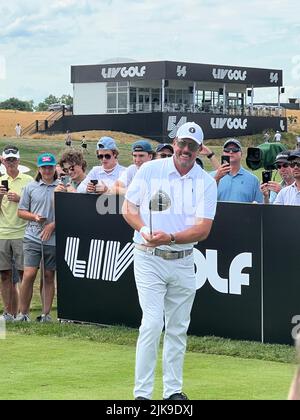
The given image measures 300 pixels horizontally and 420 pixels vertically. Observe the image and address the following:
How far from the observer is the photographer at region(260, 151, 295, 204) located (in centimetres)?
1059

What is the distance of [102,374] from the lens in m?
8.38

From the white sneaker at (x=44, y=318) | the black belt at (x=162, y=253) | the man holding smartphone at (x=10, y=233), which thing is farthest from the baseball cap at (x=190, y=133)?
the man holding smartphone at (x=10, y=233)

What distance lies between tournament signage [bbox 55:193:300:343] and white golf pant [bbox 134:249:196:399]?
239cm

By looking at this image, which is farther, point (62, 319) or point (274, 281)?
point (62, 319)

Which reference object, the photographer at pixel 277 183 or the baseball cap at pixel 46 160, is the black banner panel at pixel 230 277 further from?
the baseball cap at pixel 46 160

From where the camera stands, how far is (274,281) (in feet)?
31.7

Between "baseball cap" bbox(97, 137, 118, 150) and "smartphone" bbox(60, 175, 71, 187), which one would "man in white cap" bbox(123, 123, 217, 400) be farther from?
"smartphone" bbox(60, 175, 71, 187)

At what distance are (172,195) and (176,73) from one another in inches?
2826

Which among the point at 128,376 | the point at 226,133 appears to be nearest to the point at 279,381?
the point at 128,376

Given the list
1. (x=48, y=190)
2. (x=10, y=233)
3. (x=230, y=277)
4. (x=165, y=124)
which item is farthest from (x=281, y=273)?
(x=165, y=124)

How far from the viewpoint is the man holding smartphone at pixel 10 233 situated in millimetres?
11727

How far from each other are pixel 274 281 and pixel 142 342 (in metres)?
2.86
